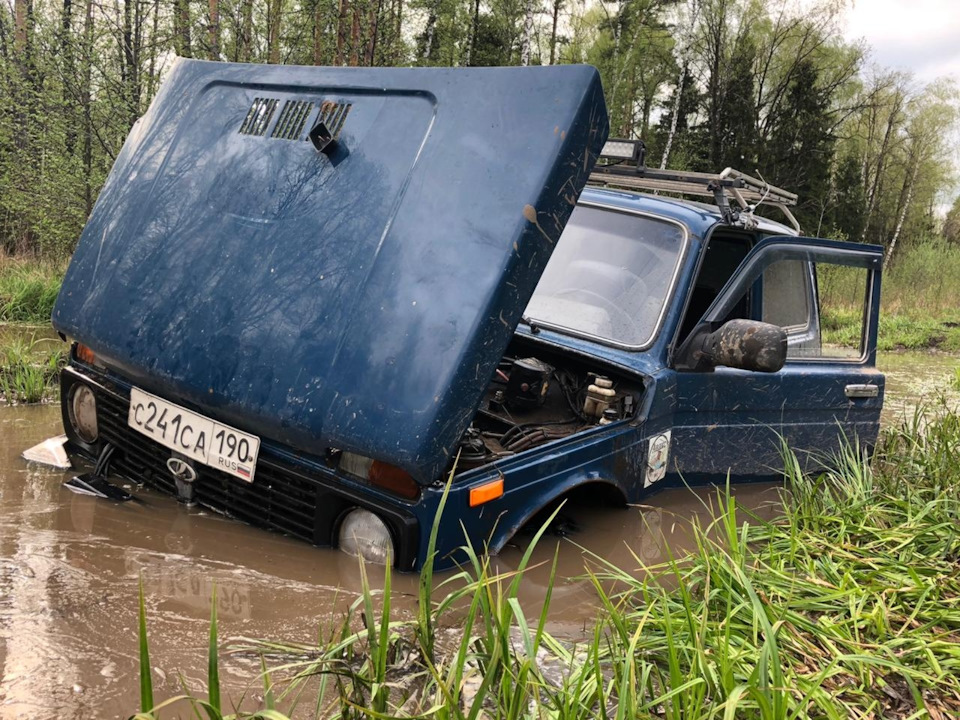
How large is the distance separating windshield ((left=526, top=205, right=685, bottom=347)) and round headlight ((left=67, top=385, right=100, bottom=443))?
197cm

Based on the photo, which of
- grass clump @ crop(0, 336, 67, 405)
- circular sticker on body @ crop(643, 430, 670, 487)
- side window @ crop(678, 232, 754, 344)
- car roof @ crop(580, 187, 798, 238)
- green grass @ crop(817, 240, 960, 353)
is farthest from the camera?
green grass @ crop(817, 240, 960, 353)

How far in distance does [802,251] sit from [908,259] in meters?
19.8

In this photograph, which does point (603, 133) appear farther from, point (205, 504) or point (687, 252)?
point (205, 504)

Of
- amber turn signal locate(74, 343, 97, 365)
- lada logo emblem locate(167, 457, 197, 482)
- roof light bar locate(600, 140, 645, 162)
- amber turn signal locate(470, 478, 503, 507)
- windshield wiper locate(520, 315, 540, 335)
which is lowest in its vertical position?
lada logo emblem locate(167, 457, 197, 482)

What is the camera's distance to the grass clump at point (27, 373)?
467 cm

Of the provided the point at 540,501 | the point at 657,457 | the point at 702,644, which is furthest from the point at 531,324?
the point at 702,644

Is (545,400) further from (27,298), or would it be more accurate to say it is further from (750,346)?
(27,298)

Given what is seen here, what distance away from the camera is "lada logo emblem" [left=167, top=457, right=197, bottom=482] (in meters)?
2.93

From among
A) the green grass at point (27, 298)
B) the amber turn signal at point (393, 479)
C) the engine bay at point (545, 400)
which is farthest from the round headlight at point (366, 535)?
the green grass at point (27, 298)

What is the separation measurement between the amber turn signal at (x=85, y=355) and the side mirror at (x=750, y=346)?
2.56m

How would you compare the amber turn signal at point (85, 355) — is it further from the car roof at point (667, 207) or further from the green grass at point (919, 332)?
the green grass at point (919, 332)

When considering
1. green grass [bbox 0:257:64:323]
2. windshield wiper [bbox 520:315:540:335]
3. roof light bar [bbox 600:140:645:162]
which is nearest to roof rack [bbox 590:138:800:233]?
roof light bar [bbox 600:140:645:162]

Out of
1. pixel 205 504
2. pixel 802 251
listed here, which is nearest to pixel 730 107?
pixel 802 251

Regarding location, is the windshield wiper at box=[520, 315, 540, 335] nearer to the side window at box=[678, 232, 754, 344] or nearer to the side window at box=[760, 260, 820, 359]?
the side window at box=[678, 232, 754, 344]
